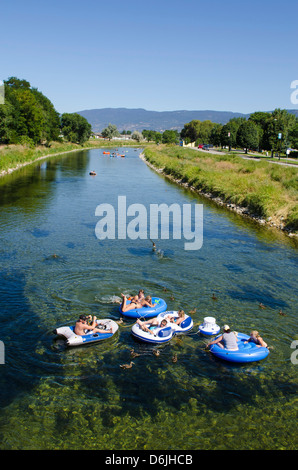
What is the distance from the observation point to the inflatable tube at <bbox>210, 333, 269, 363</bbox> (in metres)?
13.1

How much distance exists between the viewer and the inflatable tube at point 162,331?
14.1 metres

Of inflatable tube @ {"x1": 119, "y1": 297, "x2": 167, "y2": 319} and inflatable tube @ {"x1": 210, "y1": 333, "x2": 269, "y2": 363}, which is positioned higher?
inflatable tube @ {"x1": 119, "y1": 297, "x2": 167, "y2": 319}

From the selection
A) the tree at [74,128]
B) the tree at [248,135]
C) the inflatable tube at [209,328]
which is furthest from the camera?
the tree at [74,128]

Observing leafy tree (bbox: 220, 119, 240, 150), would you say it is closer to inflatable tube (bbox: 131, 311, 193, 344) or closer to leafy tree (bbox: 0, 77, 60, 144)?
leafy tree (bbox: 0, 77, 60, 144)

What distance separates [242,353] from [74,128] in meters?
131

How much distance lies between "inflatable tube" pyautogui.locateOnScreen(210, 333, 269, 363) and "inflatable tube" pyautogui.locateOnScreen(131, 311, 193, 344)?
59.5 inches

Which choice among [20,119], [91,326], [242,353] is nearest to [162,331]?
[91,326]

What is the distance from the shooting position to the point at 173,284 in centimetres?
1917

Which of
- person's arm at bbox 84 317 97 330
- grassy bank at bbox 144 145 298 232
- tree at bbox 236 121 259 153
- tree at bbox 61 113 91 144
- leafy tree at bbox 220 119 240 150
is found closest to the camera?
person's arm at bbox 84 317 97 330

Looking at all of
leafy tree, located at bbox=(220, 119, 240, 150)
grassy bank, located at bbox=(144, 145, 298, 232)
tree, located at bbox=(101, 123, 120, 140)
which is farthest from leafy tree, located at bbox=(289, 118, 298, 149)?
tree, located at bbox=(101, 123, 120, 140)

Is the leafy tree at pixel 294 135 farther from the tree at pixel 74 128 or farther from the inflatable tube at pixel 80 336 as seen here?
the tree at pixel 74 128

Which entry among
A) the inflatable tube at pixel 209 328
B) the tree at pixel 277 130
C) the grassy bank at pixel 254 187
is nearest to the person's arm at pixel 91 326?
the inflatable tube at pixel 209 328

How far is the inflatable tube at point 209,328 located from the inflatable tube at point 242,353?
37.0 inches
